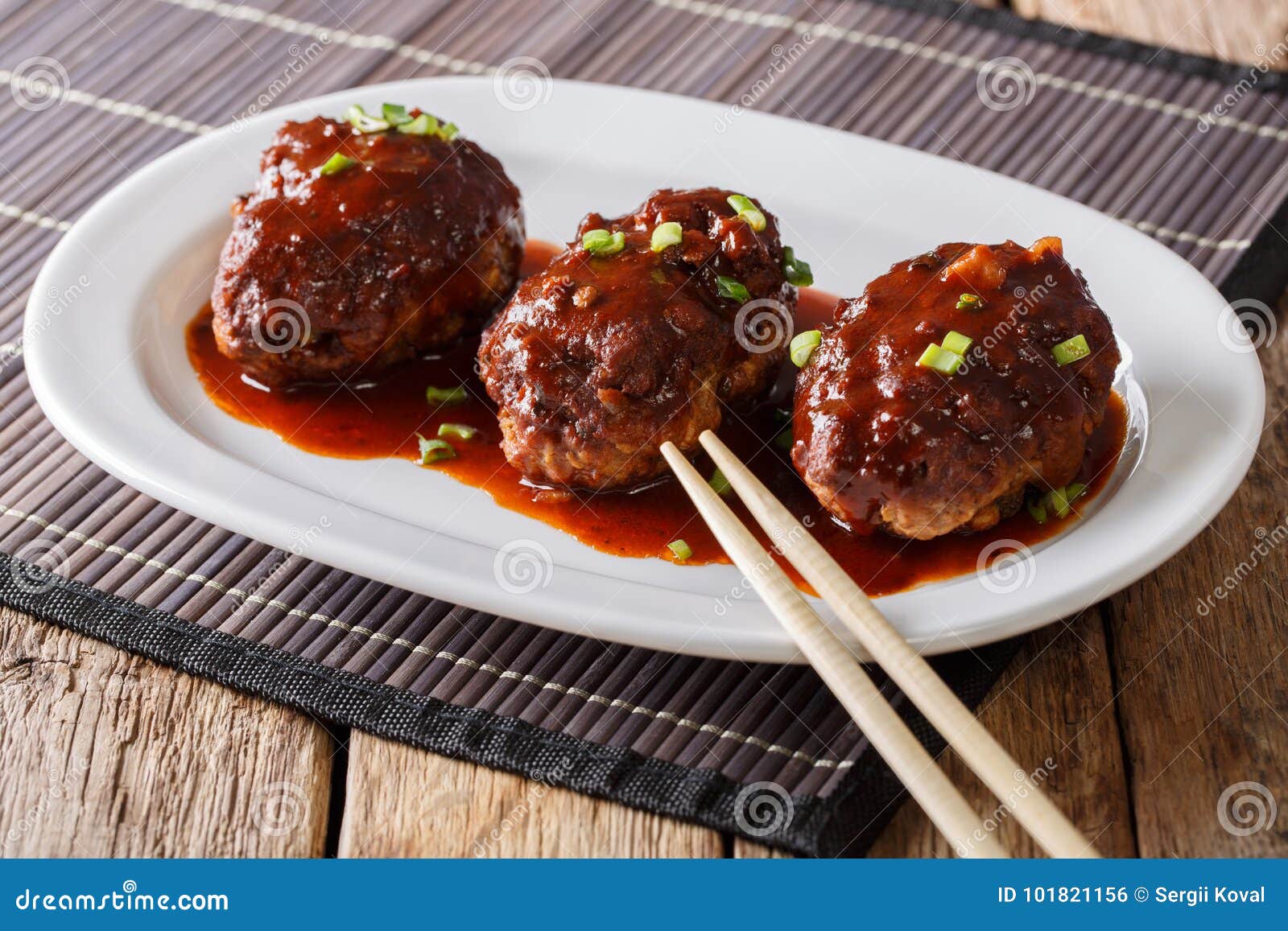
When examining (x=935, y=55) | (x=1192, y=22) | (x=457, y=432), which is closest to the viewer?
(x=457, y=432)

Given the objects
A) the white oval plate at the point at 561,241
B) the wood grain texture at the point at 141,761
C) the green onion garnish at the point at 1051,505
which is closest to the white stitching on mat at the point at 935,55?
the white oval plate at the point at 561,241

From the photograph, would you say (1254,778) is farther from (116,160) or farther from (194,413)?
(116,160)

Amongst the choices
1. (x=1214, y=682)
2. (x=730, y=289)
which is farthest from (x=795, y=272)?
(x=1214, y=682)

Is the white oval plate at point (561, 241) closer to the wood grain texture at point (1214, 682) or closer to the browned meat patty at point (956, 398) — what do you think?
the browned meat patty at point (956, 398)

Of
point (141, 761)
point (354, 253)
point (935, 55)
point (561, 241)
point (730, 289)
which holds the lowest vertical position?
point (141, 761)

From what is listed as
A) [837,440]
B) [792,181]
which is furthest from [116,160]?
[837,440]

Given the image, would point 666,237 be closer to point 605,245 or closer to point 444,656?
point 605,245
